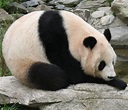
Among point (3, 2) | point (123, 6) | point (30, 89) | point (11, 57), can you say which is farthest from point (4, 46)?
point (3, 2)

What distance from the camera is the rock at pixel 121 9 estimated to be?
8969mm

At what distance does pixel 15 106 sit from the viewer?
4.59 metres

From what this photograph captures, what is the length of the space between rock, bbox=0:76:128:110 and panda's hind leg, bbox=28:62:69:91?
0.07 meters

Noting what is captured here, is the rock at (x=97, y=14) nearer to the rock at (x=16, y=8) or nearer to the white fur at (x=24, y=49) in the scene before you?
the rock at (x=16, y=8)

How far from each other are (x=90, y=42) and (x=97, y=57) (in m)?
0.18

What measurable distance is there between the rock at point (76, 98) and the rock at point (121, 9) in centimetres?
468

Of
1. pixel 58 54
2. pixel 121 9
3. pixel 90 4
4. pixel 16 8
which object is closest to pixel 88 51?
pixel 58 54

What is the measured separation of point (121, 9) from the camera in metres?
9.05

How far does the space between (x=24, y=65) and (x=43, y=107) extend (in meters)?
0.51

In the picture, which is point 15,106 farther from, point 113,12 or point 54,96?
point 113,12

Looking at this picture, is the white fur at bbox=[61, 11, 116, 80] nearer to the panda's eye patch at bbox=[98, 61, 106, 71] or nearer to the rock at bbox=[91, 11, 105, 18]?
the panda's eye patch at bbox=[98, 61, 106, 71]

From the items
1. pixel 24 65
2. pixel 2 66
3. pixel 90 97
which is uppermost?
pixel 24 65

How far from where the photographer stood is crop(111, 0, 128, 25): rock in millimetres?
8969

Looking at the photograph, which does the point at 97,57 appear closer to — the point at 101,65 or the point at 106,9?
the point at 101,65
